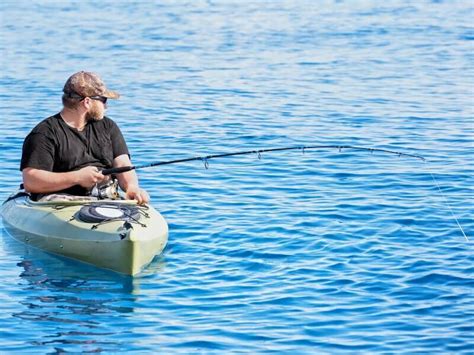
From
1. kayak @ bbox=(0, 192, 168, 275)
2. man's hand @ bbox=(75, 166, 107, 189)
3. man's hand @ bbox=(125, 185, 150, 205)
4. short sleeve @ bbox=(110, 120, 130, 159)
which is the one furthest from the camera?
short sleeve @ bbox=(110, 120, 130, 159)

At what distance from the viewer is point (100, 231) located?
9109 millimetres

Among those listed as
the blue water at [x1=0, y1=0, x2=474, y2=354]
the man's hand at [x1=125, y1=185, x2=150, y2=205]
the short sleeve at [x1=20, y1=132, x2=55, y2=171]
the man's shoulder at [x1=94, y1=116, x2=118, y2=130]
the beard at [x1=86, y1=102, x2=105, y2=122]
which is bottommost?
the blue water at [x1=0, y1=0, x2=474, y2=354]

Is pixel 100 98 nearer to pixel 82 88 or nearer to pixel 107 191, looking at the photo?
pixel 82 88

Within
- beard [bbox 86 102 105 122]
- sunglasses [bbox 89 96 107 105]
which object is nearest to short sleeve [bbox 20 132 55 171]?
beard [bbox 86 102 105 122]

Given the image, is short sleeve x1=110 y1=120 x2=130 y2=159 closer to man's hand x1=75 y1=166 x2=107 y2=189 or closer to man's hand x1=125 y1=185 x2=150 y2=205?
man's hand x1=125 y1=185 x2=150 y2=205

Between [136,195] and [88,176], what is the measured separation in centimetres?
54

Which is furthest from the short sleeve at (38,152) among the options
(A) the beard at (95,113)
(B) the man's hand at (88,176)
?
(A) the beard at (95,113)

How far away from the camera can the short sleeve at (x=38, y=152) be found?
30.8ft

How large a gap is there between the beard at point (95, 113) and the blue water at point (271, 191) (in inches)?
49.7

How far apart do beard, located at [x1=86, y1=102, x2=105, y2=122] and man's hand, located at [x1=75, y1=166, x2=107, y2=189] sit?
1.55ft

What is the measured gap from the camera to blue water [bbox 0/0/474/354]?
7.97 meters

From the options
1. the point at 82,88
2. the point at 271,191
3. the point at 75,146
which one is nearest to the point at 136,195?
the point at 75,146

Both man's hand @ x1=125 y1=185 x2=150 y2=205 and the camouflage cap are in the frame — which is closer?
the camouflage cap

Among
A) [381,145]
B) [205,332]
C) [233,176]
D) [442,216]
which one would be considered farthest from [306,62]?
[205,332]
